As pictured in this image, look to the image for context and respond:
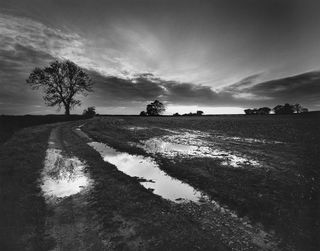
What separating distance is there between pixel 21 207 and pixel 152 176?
15.9ft

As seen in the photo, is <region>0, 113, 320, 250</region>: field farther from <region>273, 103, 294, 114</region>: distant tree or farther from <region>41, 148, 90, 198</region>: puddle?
<region>273, 103, 294, 114</region>: distant tree

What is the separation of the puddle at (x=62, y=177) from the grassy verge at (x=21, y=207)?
329 millimetres

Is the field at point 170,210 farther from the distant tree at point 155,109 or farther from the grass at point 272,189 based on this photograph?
the distant tree at point 155,109

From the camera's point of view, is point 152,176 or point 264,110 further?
point 264,110

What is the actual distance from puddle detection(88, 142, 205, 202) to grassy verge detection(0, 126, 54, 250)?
358 cm

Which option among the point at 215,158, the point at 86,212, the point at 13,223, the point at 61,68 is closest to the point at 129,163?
the point at 215,158

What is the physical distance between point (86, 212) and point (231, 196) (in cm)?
444

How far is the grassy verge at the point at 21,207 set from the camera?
460 cm

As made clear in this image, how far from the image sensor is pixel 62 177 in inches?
352

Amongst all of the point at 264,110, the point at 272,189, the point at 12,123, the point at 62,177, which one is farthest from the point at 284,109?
the point at 62,177

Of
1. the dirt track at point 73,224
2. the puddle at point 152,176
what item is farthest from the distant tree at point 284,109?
the dirt track at point 73,224

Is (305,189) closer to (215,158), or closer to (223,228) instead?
(223,228)

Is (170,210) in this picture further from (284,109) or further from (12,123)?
(284,109)

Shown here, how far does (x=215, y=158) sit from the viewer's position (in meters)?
12.5
